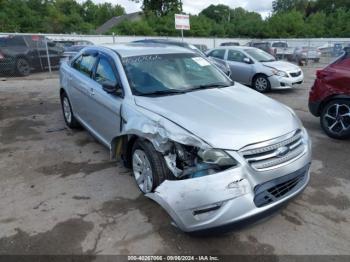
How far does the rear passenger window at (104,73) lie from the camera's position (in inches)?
168

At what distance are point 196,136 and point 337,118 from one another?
3.84 meters

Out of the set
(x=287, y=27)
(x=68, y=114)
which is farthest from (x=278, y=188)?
(x=287, y=27)

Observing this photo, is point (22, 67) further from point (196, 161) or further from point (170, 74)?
point (196, 161)

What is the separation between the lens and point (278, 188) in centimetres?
294

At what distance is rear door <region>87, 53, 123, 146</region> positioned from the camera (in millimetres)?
4074

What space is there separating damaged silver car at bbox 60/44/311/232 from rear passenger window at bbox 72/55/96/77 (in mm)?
330

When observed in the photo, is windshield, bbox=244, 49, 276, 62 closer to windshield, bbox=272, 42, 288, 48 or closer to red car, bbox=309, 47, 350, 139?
red car, bbox=309, 47, 350, 139

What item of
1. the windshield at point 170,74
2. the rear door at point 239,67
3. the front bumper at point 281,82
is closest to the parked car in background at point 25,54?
the rear door at point 239,67

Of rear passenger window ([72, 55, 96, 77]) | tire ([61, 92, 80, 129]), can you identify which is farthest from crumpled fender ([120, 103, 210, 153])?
tire ([61, 92, 80, 129])

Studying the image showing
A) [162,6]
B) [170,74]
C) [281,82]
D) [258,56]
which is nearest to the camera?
[170,74]

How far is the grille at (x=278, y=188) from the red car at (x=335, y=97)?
9.54 feet

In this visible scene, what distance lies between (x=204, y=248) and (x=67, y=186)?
2.04 metres

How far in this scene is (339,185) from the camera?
405 cm

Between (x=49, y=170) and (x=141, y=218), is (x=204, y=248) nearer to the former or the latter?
(x=141, y=218)
